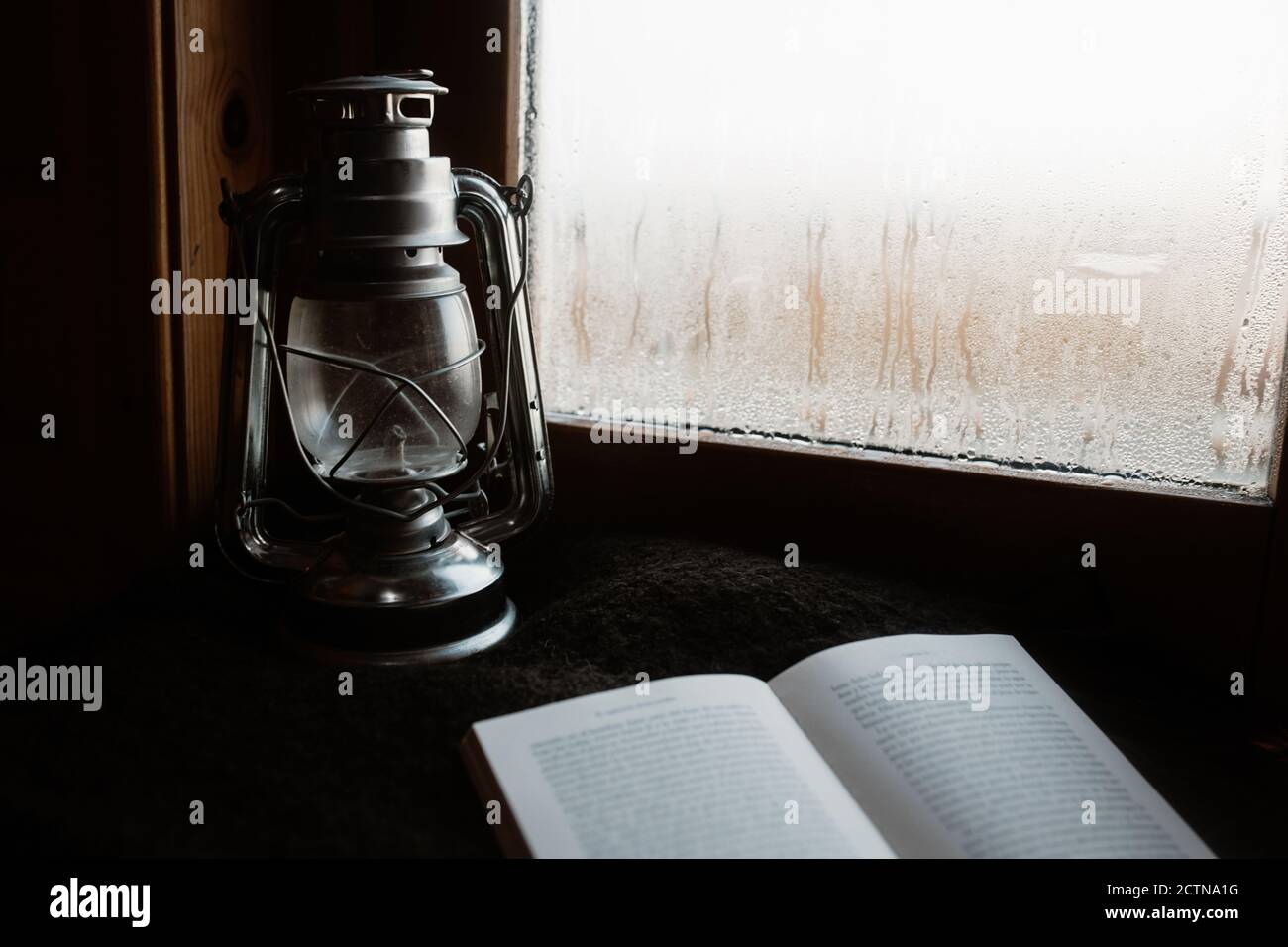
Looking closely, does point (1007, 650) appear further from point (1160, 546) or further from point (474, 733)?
point (474, 733)

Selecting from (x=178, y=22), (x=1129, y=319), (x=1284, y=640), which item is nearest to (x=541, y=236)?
(x=178, y=22)

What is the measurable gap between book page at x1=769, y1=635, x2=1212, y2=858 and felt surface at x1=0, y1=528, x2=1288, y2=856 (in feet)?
0.18

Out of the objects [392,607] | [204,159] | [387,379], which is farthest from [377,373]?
[204,159]

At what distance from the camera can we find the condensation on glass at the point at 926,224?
974 millimetres

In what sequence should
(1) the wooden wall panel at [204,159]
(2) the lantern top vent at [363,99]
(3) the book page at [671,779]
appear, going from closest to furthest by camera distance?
(3) the book page at [671,779] → (2) the lantern top vent at [363,99] → (1) the wooden wall panel at [204,159]

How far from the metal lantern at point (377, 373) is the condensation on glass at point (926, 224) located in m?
0.18

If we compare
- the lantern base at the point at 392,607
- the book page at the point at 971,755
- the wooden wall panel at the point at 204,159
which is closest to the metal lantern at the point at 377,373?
the lantern base at the point at 392,607

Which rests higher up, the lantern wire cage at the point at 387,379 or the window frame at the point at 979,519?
the lantern wire cage at the point at 387,379

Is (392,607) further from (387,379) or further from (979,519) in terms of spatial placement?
(979,519)

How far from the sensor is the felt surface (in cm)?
74

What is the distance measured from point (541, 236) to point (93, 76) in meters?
0.42

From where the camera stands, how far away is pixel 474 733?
0.78 m

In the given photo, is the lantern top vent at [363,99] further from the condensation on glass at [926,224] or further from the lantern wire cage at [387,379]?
the condensation on glass at [926,224]

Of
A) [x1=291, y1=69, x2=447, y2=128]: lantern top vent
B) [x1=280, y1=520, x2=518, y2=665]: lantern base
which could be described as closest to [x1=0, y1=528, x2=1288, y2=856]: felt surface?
[x1=280, y1=520, x2=518, y2=665]: lantern base
